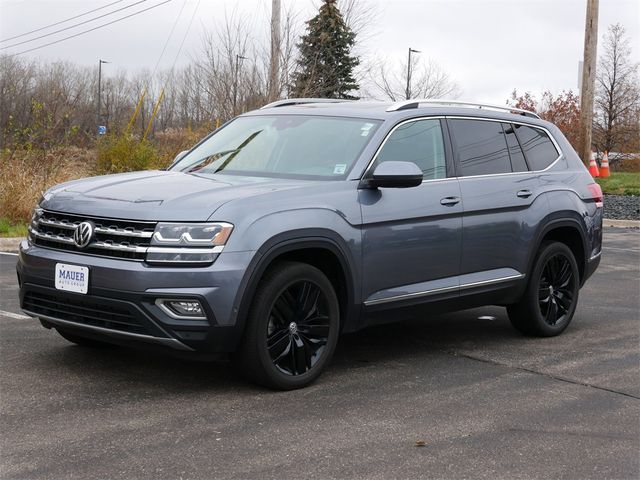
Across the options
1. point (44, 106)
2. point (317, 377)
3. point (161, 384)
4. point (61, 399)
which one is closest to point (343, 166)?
point (317, 377)

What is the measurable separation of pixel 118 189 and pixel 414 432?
227 cm

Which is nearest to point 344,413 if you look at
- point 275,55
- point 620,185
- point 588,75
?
point 275,55

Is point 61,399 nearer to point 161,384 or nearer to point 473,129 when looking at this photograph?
point 161,384

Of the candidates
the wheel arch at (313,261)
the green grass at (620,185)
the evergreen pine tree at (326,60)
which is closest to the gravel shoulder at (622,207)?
the green grass at (620,185)

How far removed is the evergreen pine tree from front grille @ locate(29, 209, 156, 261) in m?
17.4

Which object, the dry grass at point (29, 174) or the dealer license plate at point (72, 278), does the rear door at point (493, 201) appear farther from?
the dry grass at point (29, 174)

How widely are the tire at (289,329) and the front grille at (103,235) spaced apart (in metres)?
0.72

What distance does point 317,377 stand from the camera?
5.81 metres

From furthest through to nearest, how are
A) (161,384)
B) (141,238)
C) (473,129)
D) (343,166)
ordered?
(473,129)
(343,166)
(161,384)
(141,238)

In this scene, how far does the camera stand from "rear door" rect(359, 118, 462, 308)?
6.02m

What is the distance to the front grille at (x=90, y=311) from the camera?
5.22 meters

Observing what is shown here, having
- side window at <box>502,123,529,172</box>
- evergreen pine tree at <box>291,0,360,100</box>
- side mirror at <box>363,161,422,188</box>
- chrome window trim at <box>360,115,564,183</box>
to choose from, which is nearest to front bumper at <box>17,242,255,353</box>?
side mirror at <box>363,161,422,188</box>

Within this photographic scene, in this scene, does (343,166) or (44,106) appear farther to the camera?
(44,106)

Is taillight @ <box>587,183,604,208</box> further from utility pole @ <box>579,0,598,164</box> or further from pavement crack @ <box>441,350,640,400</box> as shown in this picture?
utility pole @ <box>579,0,598,164</box>
